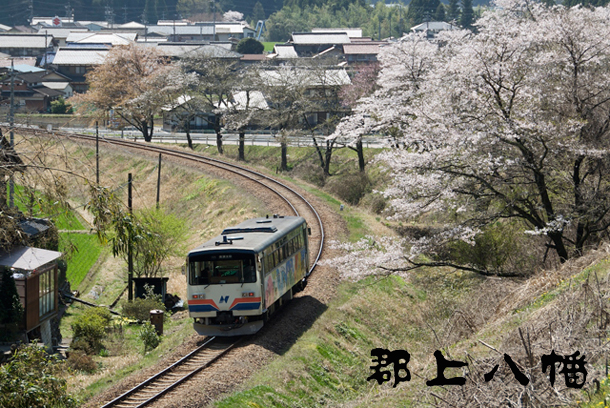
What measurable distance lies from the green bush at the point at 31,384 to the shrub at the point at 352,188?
31.4 m

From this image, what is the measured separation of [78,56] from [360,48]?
42422 mm

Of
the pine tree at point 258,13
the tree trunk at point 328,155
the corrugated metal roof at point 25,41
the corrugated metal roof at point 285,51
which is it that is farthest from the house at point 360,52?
the pine tree at point 258,13

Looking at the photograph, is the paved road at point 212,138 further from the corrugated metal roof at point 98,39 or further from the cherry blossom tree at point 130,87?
the corrugated metal roof at point 98,39

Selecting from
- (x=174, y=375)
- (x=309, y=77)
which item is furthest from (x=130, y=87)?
(x=174, y=375)

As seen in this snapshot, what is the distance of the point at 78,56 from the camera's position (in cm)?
9688

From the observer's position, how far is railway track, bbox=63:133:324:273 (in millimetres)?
29852

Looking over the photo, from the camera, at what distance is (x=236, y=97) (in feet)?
212

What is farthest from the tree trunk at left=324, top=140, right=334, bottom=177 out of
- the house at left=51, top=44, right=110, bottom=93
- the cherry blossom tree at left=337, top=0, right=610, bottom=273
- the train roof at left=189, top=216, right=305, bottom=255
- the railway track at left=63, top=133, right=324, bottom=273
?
the house at left=51, top=44, right=110, bottom=93

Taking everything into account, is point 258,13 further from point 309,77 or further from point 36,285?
point 36,285

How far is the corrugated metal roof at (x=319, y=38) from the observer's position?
107062 millimetres

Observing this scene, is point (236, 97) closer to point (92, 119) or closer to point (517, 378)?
point (92, 119)

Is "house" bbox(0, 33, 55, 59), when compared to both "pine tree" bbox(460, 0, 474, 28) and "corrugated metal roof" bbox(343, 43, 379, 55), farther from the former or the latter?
"pine tree" bbox(460, 0, 474, 28)

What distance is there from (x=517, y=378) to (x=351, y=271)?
12.1 metres

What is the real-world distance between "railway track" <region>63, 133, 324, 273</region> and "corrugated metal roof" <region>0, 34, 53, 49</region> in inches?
2567
